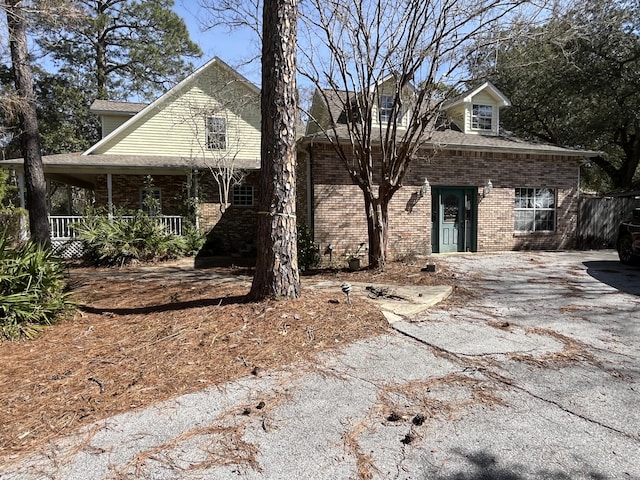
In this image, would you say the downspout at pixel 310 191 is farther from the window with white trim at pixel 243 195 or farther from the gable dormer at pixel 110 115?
the gable dormer at pixel 110 115

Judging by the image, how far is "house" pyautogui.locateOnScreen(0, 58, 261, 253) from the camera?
1468 centimetres

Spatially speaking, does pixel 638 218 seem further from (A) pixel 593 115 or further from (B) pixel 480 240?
(A) pixel 593 115

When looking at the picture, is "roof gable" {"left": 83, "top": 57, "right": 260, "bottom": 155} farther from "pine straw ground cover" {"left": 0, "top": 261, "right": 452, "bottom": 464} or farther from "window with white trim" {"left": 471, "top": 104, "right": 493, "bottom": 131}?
"pine straw ground cover" {"left": 0, "top": 261, "right": 452, "bottom": 464}

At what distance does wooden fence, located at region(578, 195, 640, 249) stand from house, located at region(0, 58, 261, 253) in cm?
1165

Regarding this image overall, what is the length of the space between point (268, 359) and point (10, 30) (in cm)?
928

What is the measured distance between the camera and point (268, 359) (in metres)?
3.98

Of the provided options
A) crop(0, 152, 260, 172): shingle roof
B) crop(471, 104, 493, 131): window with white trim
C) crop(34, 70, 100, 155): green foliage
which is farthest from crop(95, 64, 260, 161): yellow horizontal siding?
crop(34, 70, 100, 155): green foliage

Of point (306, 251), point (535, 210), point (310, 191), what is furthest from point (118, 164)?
point (535, 210)

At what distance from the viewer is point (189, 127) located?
1647 centimetres

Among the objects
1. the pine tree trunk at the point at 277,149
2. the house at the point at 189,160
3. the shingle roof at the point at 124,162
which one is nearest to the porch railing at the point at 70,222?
the house at the point at 189,160

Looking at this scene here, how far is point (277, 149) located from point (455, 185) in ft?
28.1

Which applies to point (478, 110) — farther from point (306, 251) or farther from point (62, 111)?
point (62, 111)

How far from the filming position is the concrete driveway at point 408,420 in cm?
241

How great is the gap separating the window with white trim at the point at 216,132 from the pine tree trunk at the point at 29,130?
7.18m
